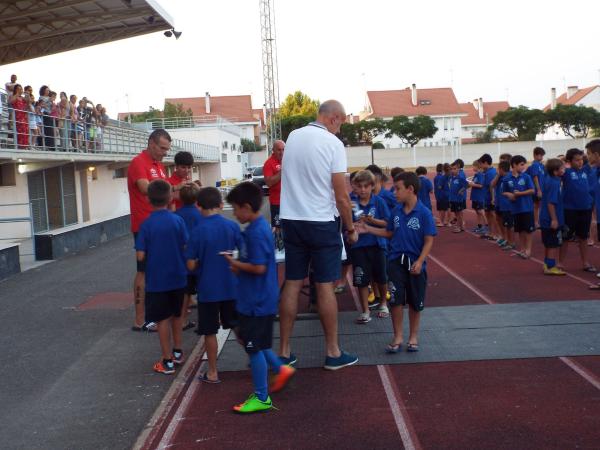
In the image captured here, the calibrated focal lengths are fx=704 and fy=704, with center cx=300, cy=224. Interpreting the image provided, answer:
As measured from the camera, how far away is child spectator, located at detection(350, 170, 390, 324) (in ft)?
24.9

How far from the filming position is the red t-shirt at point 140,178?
7316 millimetres

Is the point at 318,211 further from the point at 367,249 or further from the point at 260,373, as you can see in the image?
the point at 367,249

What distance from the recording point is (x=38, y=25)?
76.4 ft

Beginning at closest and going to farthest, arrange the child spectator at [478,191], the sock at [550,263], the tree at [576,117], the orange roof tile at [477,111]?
the sock at [550,263] < the child spectator at [478,191] < the tree at [576,117] < the orange roof tile at [477,111]

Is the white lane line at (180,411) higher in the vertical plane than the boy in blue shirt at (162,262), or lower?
lower

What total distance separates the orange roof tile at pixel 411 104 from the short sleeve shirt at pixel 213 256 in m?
90.8

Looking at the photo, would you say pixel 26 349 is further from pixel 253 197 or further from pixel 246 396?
pixel 253 197

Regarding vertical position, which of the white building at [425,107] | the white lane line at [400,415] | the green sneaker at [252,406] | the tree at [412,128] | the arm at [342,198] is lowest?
the white lane line at [400,415]

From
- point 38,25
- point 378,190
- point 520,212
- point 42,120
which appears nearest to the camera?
point 378,190

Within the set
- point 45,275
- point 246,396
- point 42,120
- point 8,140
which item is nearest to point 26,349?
point 246,396

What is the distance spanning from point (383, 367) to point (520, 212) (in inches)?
272

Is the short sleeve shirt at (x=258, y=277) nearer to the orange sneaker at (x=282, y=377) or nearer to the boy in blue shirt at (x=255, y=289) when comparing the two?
the boy in blue shirt at (x=255, y=289)

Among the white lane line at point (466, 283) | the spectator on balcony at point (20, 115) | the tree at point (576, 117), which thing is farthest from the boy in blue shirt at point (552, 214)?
the tree at point (576, 117)

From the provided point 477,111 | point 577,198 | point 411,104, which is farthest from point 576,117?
point 577,198
